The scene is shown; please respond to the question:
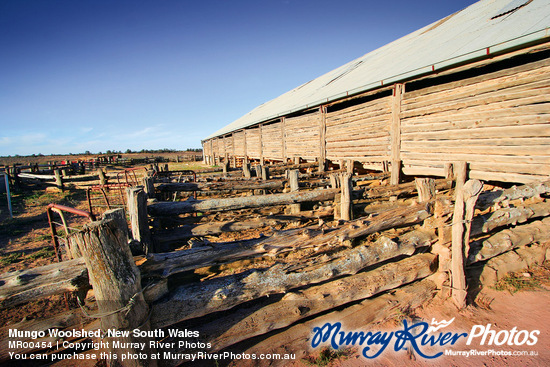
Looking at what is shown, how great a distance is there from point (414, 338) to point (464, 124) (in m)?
4.87

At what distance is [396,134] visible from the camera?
7016 millimetres

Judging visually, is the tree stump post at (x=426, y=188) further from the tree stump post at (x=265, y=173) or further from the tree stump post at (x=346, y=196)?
the tree stump post at (x=265, y=173)

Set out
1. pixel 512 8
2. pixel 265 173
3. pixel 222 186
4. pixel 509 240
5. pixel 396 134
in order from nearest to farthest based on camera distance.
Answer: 1. pixel 509 240
2. pixel 512 8
3. pixel 222 186
4. pixel 265 173
5. pixel 396 134

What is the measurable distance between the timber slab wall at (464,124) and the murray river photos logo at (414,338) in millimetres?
3234

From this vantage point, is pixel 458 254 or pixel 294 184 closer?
pixel 458 254

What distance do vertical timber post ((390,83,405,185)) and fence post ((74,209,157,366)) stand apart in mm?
6518

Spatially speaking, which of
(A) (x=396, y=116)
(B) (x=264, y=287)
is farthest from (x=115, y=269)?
(A) (x=396, y=116)

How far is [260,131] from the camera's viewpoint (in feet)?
50.2

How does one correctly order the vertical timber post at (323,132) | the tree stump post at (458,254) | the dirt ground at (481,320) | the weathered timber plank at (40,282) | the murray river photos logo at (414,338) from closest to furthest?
the weathered timber plank at (40,282) < the dirt ground at (481,320) < the murray river photos logo at (414,338) < the tree stump post at (458,254) < the vertical timber post at (323,132)

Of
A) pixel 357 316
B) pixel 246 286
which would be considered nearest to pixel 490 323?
pixel 357 316

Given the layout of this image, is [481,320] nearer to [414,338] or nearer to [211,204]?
[414,338]

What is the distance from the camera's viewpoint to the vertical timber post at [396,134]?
6.77 m

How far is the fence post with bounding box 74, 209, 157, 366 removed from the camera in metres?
2.00

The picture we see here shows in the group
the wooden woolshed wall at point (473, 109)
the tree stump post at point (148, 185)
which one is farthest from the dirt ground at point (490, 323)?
the tree stump post at point (148, 185)
